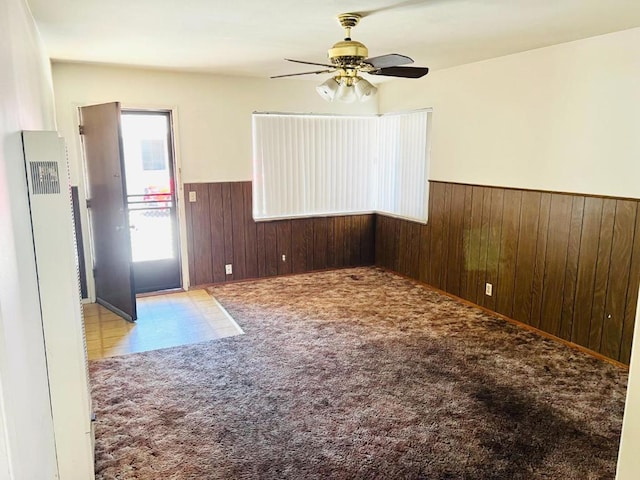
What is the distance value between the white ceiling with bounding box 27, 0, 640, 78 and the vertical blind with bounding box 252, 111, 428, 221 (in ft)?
4.46

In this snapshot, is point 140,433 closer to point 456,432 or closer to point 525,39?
point 456,432

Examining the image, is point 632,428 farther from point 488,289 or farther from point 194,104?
point 194,104

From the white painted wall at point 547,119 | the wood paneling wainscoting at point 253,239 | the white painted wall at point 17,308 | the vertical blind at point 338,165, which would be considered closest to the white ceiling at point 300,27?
the white painted wall at point 547,119

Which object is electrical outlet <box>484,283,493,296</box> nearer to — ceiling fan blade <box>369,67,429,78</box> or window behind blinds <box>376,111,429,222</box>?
window behind blinds <box>376,111,429,222</box>

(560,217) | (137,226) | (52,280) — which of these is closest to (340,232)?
(137,226)

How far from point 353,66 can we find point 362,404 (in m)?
2.17

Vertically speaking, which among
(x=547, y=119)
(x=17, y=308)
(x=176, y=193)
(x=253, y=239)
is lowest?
(x=253, y=239)

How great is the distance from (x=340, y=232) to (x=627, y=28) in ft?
12.6

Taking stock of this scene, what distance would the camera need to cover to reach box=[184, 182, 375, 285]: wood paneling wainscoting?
5.51 metres

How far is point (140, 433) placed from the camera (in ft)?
8.72

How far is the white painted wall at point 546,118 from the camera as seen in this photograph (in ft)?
11.2

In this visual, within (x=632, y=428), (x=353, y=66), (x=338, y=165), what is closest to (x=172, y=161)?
(x=338, y=165)

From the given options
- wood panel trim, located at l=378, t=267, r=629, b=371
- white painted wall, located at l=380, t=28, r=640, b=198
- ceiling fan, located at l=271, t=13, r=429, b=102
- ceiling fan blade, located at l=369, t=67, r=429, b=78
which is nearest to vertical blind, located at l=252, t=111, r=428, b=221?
white painted wall, located at l=380, t=28, r=640, b=198

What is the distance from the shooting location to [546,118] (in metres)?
3.96
